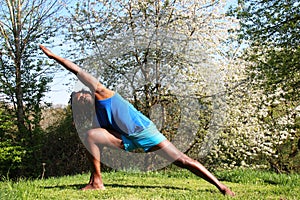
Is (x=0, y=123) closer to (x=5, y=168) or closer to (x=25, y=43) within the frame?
(x=5, y=168)

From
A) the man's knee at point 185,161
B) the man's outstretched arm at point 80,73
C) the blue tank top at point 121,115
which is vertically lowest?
the man's knee at point 185,161

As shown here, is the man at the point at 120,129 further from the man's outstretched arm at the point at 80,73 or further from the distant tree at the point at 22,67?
the distant tree at the point at 22,67

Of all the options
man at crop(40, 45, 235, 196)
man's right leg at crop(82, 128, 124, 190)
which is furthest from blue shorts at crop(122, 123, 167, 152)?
man's right leg at crop(82, 128, 124, 190)

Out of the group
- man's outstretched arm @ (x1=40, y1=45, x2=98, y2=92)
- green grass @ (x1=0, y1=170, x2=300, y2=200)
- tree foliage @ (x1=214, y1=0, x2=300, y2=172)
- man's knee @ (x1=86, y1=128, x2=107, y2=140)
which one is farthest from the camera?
tree foliage @ (x1=214, y1=0, x2=300, y2=172)

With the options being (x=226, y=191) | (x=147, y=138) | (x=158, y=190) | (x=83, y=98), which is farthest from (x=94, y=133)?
(x=226, y=191)

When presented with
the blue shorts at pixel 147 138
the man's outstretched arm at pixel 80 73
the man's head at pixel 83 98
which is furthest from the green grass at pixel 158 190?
the man's outstretched arm at pixel 80 73

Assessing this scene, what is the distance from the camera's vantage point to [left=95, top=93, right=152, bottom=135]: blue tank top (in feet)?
13.8

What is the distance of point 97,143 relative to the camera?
14.1ft

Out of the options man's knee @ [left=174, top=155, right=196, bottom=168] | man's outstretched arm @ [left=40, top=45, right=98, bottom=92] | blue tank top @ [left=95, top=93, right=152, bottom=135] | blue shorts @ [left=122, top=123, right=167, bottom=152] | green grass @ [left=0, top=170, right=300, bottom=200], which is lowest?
green grass @ [left=0, top=170, right=300, bottom=200]

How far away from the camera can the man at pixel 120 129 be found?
13.7 feet

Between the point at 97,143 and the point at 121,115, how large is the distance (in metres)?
0.43

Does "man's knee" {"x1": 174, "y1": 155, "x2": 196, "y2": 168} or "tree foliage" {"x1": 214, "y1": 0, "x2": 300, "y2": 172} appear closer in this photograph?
"man's knee" {"x1": 174, "y1": 155, "x2": 196, "y2": 168}

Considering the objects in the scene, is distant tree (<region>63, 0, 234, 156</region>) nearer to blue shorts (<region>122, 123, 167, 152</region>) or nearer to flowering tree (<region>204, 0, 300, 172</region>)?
flowering tree (<region>204, 0, 300, 172</region>)

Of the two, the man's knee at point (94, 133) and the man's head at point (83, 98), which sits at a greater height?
the man's head at point (83, 98)
